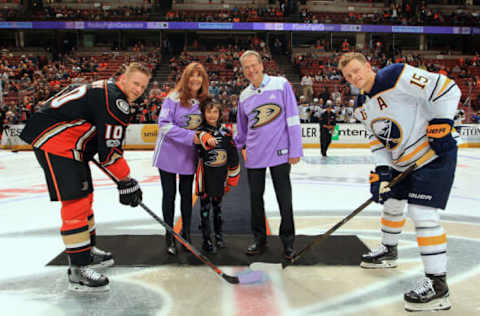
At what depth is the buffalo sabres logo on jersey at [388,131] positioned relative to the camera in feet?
8.15

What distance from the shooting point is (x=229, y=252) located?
3.20 metres

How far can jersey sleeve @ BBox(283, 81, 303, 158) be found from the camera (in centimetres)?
301

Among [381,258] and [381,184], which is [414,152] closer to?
[381,184]

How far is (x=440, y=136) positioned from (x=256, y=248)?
1.64 metres

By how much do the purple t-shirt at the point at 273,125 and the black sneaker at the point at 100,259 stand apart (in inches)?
52.5

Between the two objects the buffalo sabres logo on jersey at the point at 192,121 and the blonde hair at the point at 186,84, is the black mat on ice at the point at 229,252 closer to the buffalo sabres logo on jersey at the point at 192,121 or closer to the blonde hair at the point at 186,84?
the buffalo sabres logo on jersey at the point at 192,121

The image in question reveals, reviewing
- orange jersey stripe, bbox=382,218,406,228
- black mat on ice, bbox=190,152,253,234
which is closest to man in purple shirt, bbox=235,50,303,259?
orange jersey stripe, bbox=382,218,406,228

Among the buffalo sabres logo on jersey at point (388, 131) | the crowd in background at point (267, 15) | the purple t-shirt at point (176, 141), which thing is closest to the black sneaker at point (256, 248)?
the purple t-shirt at point (176, 141)

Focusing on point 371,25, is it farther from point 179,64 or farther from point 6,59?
point 6,59

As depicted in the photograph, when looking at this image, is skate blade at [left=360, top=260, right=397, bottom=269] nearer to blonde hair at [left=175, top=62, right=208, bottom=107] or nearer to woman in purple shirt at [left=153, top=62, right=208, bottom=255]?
woman in purple shirt at [left=153, top=62, right=208, bottom=255]

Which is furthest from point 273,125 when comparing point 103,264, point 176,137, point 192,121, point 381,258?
point 103,264

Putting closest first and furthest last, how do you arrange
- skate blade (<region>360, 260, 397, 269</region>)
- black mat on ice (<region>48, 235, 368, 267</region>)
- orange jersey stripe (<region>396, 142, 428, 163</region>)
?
orange jersey stripe (<region>396, 142, 428, 163</region>) < skate blade (<region>360, 260, 397, 269</region>) < black mat on ice (<region>48, 235, 368, 267</region>)

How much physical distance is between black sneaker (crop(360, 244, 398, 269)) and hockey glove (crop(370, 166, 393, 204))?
59cm

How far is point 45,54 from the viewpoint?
73.7 feet
